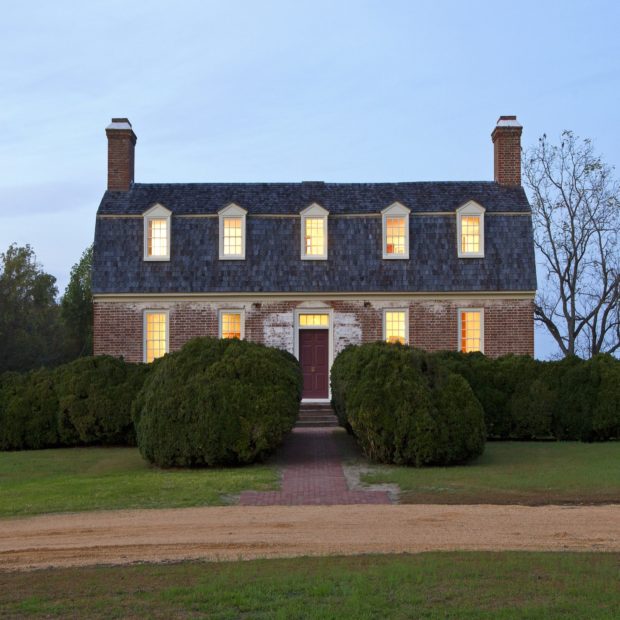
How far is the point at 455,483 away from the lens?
1478cm

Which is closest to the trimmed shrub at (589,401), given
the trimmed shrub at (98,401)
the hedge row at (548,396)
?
the hedge row at (548,396)

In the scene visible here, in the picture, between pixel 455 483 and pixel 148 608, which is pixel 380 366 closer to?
pixel 455 483

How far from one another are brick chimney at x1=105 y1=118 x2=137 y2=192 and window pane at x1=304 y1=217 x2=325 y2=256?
21.4ft

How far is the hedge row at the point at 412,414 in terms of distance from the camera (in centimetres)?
1677

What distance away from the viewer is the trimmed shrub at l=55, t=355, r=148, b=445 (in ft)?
70.1

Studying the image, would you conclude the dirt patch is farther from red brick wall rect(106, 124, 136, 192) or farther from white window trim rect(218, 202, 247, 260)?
red brick wall rect(106, 124, 136, 192)

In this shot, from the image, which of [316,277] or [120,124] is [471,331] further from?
[120,124]

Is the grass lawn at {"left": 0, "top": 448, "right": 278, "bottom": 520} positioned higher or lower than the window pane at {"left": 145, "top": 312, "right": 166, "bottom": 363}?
lower

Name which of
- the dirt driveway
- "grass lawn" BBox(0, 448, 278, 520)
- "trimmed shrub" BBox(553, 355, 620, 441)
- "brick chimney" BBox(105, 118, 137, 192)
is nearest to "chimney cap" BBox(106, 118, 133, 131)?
"brick chimney" BBox(105, 118, 137, 192)

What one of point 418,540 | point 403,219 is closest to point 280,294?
point 403,219

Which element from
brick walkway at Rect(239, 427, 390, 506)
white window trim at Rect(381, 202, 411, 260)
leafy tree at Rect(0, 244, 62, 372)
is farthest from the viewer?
leafy tree at Rect(0, 244, 62, 372)

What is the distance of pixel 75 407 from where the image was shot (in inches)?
843

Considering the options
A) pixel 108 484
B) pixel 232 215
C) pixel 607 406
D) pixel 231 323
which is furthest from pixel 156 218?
pixel 607 406

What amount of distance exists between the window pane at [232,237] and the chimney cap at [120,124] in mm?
4890
